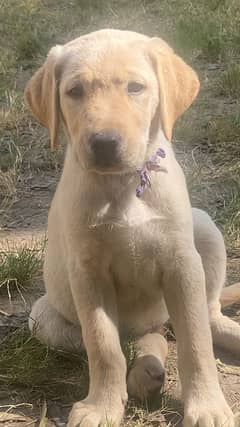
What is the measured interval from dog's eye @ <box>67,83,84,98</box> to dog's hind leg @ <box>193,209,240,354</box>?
93 cm

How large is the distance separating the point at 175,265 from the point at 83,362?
63 cm

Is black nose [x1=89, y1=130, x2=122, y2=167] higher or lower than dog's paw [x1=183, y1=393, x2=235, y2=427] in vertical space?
higher

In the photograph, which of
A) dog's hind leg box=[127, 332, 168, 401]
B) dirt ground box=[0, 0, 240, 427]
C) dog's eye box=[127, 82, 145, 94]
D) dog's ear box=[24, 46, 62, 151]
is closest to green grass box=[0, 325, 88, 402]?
dirt ground box=[0, 0, 240, 427]

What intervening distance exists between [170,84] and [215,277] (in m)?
0.95

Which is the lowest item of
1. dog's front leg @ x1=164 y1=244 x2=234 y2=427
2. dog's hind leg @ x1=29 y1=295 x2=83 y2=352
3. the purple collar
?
dog's hind leg @ x1=29 y1=295 x2=83 y2=352

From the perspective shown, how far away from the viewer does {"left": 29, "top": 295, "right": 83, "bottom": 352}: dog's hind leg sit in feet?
11.7

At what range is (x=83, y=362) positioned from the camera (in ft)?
11.5

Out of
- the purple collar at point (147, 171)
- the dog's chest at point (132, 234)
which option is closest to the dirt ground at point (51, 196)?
the dog's chest at point (132, 234)

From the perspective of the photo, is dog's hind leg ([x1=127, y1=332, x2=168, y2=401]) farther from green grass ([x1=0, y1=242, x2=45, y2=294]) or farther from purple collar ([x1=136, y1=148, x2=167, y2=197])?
green grass ([x1=0, y1=242, x2=45, y2=294])

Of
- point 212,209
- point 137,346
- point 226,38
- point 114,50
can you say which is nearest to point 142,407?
point 137,346

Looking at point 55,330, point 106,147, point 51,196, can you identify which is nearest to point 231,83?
point 51,196

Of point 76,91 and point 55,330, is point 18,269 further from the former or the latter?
point 76,91

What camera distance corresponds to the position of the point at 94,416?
10.0 ft

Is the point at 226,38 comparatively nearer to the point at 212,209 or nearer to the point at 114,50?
the point at 212,209
